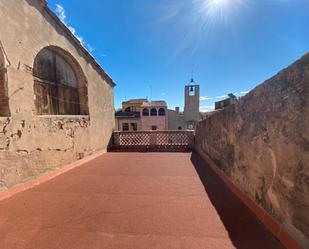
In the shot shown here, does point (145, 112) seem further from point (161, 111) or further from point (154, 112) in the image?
point (161, 111)

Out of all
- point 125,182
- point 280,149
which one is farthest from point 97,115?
point 280,149

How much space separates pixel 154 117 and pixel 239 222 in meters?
17.8

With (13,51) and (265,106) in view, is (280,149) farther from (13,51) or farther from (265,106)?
(13,51)

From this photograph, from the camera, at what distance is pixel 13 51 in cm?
286

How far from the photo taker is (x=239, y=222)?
6.40ft

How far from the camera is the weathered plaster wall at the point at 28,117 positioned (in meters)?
2.75

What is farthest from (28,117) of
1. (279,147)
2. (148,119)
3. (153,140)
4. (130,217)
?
(148,119)

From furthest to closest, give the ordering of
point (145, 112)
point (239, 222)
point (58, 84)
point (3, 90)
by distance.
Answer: point (145, 112)
point (58, 84)
point (3, 90)
point (239, 222)

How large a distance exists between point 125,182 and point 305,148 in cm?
305

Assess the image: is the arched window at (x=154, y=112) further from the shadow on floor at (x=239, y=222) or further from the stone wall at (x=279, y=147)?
the stone wall at (x=279, y=147)

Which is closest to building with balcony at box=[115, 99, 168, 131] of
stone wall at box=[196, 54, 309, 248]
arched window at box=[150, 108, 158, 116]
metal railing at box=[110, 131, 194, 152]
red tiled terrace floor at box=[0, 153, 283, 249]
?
arched window at box=[150, 108, 158, 116]

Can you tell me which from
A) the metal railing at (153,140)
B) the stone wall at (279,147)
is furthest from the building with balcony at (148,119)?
the stone wall at (279,147)

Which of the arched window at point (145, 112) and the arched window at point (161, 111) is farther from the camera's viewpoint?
the arched window at point (161, 111)

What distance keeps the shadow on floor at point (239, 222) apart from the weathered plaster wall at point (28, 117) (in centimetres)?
368
